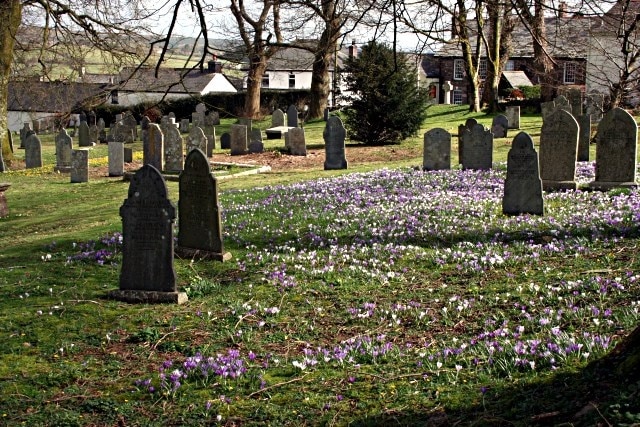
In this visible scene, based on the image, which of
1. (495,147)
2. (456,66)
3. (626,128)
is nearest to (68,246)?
(626,128)

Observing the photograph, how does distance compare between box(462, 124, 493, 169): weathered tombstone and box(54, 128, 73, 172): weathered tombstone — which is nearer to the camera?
box(462, 124, 493, 169): weathered tombstone

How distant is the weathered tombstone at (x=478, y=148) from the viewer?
19.6 metres

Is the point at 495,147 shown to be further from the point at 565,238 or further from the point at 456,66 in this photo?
the point at 456,66

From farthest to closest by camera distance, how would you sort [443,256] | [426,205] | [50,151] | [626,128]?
[50,151]
[626,128]
[426,205]
[443,256]

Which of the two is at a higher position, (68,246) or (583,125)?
(583,125)

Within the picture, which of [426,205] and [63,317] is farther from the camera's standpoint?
[426,205]

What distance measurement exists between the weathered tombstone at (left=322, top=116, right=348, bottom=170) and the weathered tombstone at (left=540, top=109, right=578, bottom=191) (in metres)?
9.07

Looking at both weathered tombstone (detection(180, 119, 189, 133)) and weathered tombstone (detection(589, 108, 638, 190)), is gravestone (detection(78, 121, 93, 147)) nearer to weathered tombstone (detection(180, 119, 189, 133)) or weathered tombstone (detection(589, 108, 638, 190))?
weathered tombstone (detection(180, 119, 189, 133))

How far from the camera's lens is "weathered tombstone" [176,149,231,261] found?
10422mm

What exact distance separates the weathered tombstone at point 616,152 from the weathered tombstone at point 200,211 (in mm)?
8117

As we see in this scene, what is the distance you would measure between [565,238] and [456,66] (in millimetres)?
77321

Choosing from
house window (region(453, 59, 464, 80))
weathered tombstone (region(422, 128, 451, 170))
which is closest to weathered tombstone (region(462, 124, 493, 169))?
weathered tombstone (region(422, 128, 451, 170))

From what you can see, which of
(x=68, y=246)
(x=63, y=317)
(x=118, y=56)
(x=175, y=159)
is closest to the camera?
(x=63, y=317)

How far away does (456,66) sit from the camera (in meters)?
85.1
